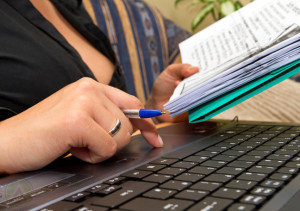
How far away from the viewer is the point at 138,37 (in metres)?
1.46

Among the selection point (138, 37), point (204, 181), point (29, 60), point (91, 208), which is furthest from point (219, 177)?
point (138, 37)

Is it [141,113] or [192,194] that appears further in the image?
[141,113]

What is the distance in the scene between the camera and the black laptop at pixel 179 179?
264 mm

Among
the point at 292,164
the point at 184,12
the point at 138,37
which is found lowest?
the point at 292,164

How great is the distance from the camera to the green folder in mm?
475

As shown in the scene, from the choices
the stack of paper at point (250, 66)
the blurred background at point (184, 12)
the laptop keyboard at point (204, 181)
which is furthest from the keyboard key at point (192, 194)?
the blurred background at point (184, 12)

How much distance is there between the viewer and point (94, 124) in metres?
0.39

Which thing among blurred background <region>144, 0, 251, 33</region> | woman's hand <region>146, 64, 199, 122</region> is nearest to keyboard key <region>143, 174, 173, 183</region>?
woman's hand <region>146, 64, 199, 122</region>

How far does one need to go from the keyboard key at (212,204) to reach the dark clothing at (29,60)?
375mm

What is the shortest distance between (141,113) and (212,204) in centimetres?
21

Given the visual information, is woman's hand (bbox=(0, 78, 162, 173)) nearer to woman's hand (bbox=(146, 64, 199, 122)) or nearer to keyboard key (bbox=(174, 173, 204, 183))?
keyboard key (bbox=(174, 173, 204, 183))

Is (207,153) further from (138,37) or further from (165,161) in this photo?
(138,37)

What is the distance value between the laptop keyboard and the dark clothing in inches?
11.5

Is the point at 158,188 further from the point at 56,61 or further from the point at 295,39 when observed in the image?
the point at 56,61
